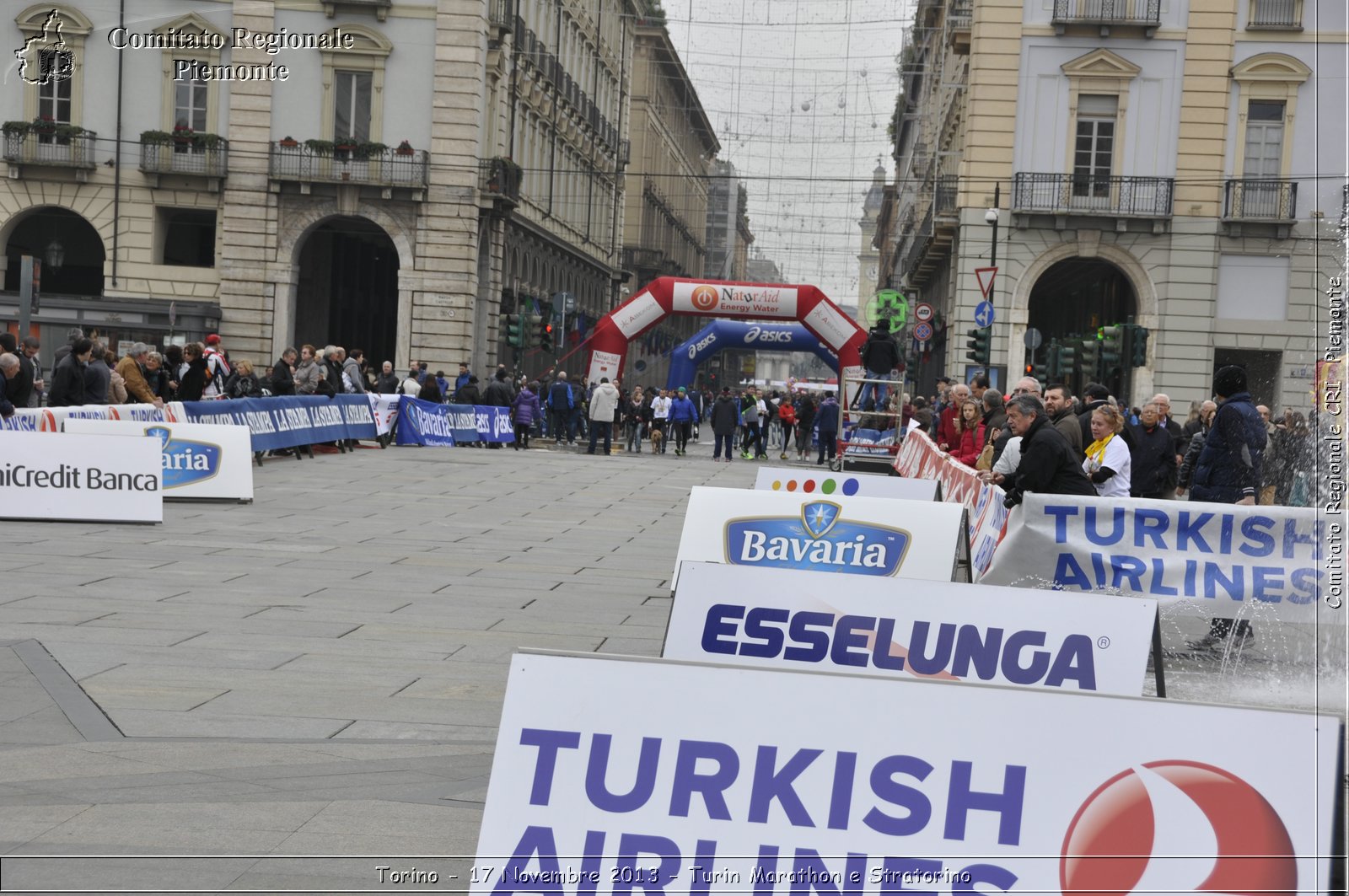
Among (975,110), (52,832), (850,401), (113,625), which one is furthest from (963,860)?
(975,110)

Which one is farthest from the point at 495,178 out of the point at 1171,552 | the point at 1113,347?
the point at 1171,552

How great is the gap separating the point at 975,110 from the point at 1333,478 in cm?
3129

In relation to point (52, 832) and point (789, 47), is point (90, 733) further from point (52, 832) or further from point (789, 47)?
point (789, 47)

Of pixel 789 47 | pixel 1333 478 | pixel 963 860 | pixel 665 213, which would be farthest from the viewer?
pixel 665 213

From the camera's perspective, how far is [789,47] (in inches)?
2172

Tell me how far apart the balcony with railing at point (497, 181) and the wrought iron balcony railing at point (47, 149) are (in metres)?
9.26

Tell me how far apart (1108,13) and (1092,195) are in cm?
404

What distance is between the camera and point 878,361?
3089 cm

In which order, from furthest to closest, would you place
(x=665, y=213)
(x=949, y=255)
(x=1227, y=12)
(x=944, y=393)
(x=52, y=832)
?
(x=665, y=213) < (x=949, y=255) < (x=1227, y=12) < (x=944, y=393) < (x=52, y=832)

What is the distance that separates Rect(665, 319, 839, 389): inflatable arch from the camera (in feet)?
130

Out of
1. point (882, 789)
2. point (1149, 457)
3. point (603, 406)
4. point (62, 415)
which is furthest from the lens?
point (603, 406)

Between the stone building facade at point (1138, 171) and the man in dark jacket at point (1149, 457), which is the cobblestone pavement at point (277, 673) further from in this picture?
the stone building facade at point (1138, 171)

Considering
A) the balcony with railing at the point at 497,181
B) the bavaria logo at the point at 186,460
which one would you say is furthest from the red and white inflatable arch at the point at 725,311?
the bavaria logo at the point at 186,460

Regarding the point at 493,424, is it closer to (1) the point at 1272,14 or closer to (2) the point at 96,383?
(2) the point at 96,383
